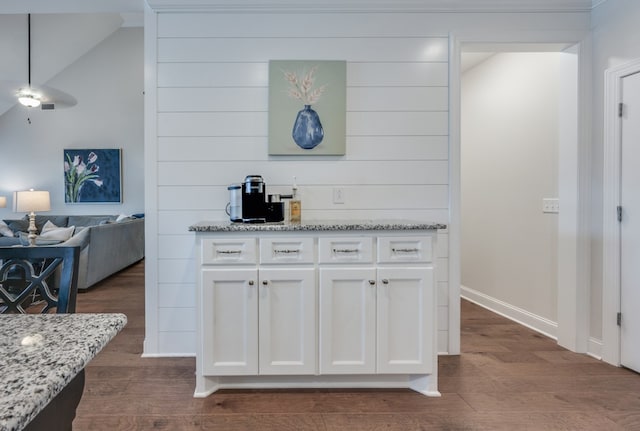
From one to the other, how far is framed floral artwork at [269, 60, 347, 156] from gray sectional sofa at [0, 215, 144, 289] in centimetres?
316

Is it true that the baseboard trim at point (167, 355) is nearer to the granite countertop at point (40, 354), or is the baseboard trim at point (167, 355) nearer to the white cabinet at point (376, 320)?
the white cabinet at point (376, 320)

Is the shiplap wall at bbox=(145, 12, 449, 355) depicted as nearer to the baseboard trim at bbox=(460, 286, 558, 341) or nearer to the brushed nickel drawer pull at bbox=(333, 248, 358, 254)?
the brushed nickel drawer pull at bbox=(333, 248, 358, 254)

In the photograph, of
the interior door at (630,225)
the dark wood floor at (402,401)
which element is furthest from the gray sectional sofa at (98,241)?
the interior door at (630,225)

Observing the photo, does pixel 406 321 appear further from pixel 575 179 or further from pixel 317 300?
pixel 575 179

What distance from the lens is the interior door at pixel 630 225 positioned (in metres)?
2.21

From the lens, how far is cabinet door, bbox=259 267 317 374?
1966 millimetres

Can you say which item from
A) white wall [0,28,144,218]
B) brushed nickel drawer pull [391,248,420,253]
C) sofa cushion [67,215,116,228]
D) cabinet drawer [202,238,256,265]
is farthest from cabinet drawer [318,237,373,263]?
white wall [0,28,144,218]

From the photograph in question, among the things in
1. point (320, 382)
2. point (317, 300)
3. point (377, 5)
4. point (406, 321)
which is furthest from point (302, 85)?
point (320, 382)

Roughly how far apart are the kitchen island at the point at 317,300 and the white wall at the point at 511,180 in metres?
1.58

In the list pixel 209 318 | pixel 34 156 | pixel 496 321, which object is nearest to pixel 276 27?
pixel 209 318

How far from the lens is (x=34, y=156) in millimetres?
6969

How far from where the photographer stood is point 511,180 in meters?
3.28

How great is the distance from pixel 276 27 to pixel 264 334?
6.62 feet

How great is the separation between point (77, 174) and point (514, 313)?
758 centimetres
